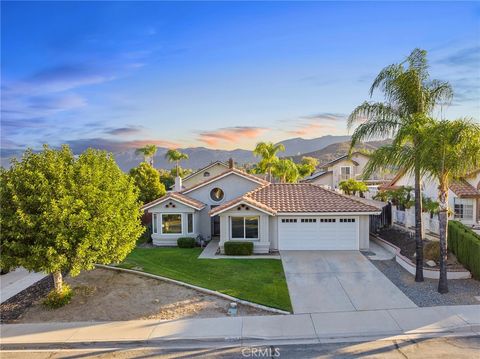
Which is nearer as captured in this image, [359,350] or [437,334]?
[359,350]

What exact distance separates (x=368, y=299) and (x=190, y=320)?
21.1 ft

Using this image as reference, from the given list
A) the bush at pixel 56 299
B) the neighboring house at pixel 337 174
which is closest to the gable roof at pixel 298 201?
the bush at pixel 56 299

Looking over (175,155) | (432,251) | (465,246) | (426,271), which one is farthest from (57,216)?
(175,155)

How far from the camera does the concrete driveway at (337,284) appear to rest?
41.6 feet

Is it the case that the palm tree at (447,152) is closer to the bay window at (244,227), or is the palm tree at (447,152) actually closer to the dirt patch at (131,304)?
the dirt patch at (131,304)

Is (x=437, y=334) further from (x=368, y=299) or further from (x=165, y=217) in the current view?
(x=165, y=217)

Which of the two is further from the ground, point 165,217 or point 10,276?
point 165,217

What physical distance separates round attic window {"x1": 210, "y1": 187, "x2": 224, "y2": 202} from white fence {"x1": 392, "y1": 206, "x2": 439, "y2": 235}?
41.2 feet

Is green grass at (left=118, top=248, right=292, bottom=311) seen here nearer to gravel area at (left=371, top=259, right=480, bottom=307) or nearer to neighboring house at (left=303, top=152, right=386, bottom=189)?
gravel area at (left=371, top=259, right=480, bottom=307)

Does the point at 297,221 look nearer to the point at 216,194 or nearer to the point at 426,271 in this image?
the point at 216,194

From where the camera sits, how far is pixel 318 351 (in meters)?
9.80

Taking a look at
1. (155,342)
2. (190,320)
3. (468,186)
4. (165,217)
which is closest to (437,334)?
(190,320)

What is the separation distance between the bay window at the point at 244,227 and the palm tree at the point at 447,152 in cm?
1003

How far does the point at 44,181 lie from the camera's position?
495 inches
